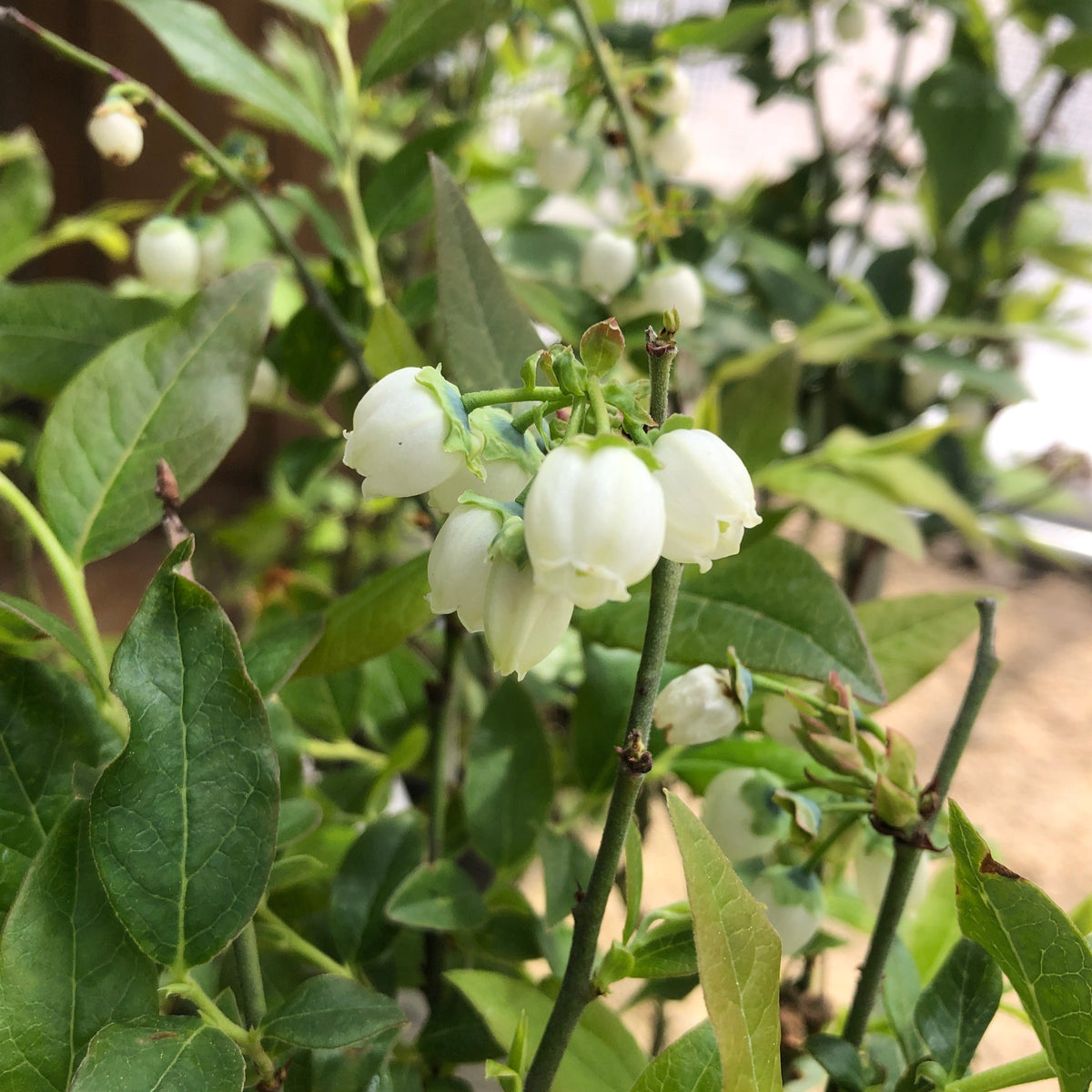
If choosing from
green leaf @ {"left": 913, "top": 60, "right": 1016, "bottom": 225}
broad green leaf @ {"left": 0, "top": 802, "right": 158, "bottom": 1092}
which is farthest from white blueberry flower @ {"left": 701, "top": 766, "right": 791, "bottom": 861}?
green leaf @ {"left": 913, "top": 60, "right": 1016, "bottom": 225}

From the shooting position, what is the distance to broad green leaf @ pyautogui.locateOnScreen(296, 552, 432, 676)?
0.24 m

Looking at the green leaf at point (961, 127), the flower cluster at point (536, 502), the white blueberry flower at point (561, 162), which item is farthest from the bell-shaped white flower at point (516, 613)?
the green leaf at point (961, 127)

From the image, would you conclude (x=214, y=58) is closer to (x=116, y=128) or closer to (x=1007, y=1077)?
(x=116, y=128)

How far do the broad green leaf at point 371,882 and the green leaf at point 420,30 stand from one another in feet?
0.90

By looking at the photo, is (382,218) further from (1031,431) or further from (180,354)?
(1031,431)

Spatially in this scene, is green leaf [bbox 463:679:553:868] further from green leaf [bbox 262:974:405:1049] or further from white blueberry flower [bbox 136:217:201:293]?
white blueberry flower [bbox 136:217:201:293]

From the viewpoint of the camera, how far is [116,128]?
291 millimetres

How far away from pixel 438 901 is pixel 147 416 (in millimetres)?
164

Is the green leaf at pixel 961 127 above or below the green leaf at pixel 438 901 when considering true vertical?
above

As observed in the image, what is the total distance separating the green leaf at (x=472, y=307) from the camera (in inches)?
9.2

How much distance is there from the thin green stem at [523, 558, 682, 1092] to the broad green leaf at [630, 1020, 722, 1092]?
19 mm

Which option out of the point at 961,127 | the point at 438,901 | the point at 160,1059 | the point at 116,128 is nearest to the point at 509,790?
the point at 438,901

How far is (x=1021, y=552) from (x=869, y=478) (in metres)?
0.76

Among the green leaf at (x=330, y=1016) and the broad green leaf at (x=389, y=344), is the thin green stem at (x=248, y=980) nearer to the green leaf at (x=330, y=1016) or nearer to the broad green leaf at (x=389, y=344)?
the green leaf at (x=330, y=1016)
